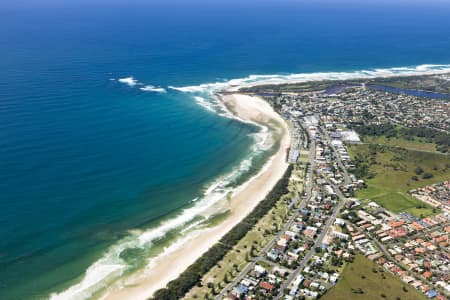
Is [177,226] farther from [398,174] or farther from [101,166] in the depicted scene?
[398,174]

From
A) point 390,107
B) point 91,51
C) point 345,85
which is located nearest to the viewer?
point 390,107

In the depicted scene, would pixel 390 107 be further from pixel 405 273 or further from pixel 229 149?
pixel 405 273

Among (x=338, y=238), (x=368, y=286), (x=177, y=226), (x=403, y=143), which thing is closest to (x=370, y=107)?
(x=403, y=143)

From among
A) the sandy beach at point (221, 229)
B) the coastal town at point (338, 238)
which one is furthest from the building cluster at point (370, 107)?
the sandy beach at point (221, 229)

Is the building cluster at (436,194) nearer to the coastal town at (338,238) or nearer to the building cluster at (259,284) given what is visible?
the coastal town at (338,238)

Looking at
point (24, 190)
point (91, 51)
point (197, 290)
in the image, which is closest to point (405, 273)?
point (197, 290)

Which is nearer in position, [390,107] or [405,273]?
[405,273]

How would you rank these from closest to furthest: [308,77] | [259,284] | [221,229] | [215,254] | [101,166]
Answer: [259,284], [215,254], [221,229], [101,166], [308,77]
